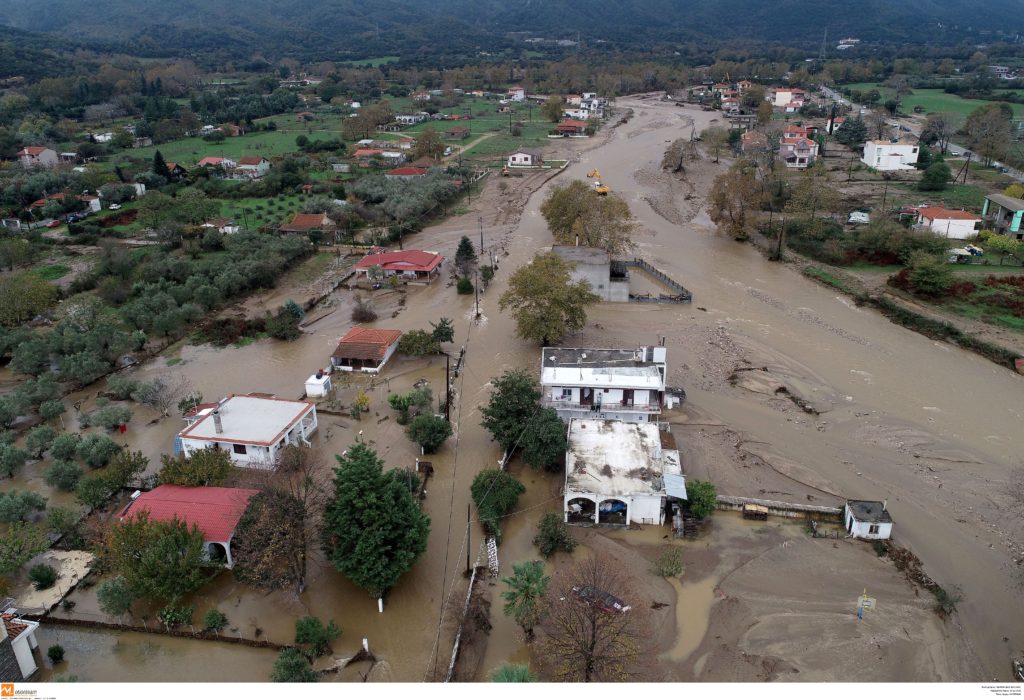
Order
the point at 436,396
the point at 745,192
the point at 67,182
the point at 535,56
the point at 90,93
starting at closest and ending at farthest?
1. the point at 436,396
2. the point at 745,192
3. the point at 67,182
4. the point at 90,93
5. the point at 535,56

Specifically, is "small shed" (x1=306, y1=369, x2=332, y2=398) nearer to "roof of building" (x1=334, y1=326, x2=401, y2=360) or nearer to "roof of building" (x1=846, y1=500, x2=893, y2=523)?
"roof of building" (x1=334, y1=326, x2=401, y2=360)

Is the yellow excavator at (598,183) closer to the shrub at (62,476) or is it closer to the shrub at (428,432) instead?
the shrub at (428,432)

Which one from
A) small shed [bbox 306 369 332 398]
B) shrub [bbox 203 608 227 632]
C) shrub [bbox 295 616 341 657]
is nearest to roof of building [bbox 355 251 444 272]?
small shed [bbox 306 369 332 398]

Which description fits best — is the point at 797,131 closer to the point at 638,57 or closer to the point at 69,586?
the point at 69,586

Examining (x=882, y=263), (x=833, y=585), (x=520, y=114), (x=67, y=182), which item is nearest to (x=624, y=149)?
(x=520, y=114)

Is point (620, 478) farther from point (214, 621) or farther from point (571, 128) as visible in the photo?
point (571, 128)
